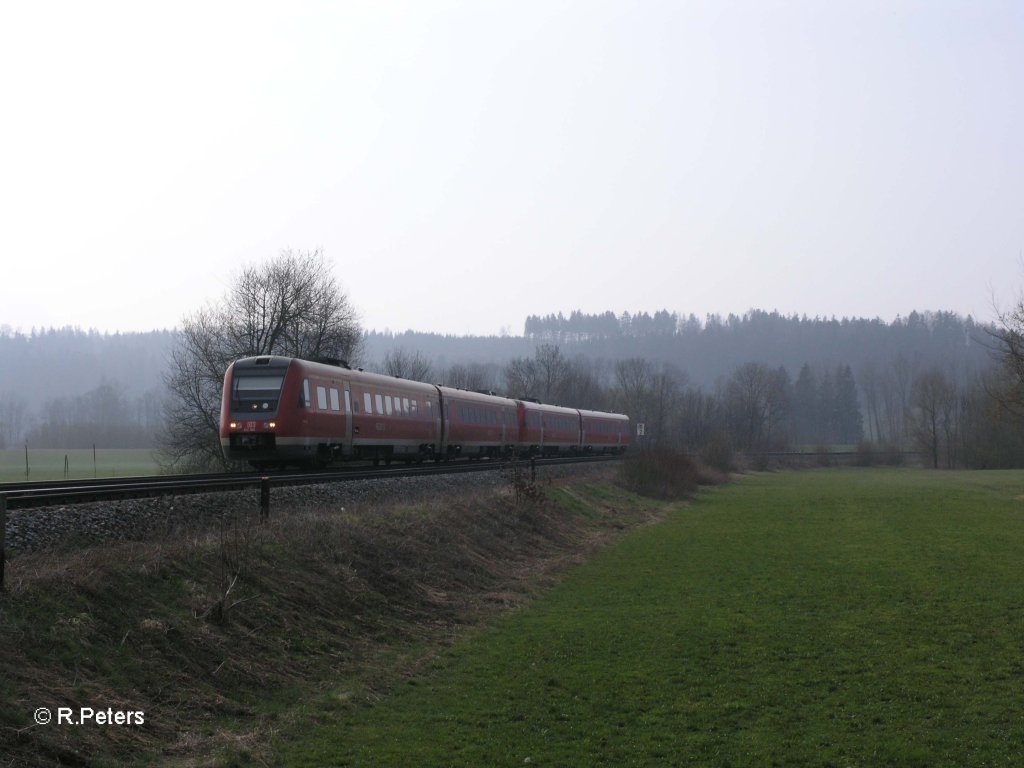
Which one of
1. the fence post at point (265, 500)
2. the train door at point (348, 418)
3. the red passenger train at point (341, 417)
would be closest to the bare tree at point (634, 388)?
the red passenger train at point (341, 417)

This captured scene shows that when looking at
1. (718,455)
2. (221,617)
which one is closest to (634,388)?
(718,455)

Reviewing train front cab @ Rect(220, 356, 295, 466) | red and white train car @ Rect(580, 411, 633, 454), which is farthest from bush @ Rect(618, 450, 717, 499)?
train front cab @ Rect(220, 356, 295, 466)

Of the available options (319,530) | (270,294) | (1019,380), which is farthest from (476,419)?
(319,530)

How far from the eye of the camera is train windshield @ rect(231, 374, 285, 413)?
25109 mm

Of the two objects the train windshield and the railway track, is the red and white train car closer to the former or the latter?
the railway track

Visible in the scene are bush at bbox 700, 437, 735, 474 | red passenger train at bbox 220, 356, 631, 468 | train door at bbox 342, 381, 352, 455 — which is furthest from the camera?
bush at bbox 700, 437, 735, 474

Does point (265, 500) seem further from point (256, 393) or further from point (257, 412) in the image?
point (256, 393)

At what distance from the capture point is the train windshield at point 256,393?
25.1m

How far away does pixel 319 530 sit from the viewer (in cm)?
1533

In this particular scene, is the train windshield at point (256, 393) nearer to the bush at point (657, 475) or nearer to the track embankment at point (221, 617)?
the track embankment at point (221, 617)

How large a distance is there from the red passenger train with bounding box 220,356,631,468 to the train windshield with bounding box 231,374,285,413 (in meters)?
0.03

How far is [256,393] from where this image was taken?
25297 millimetres

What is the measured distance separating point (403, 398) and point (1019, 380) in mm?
28370

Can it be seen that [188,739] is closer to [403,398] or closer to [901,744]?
[901,744]
